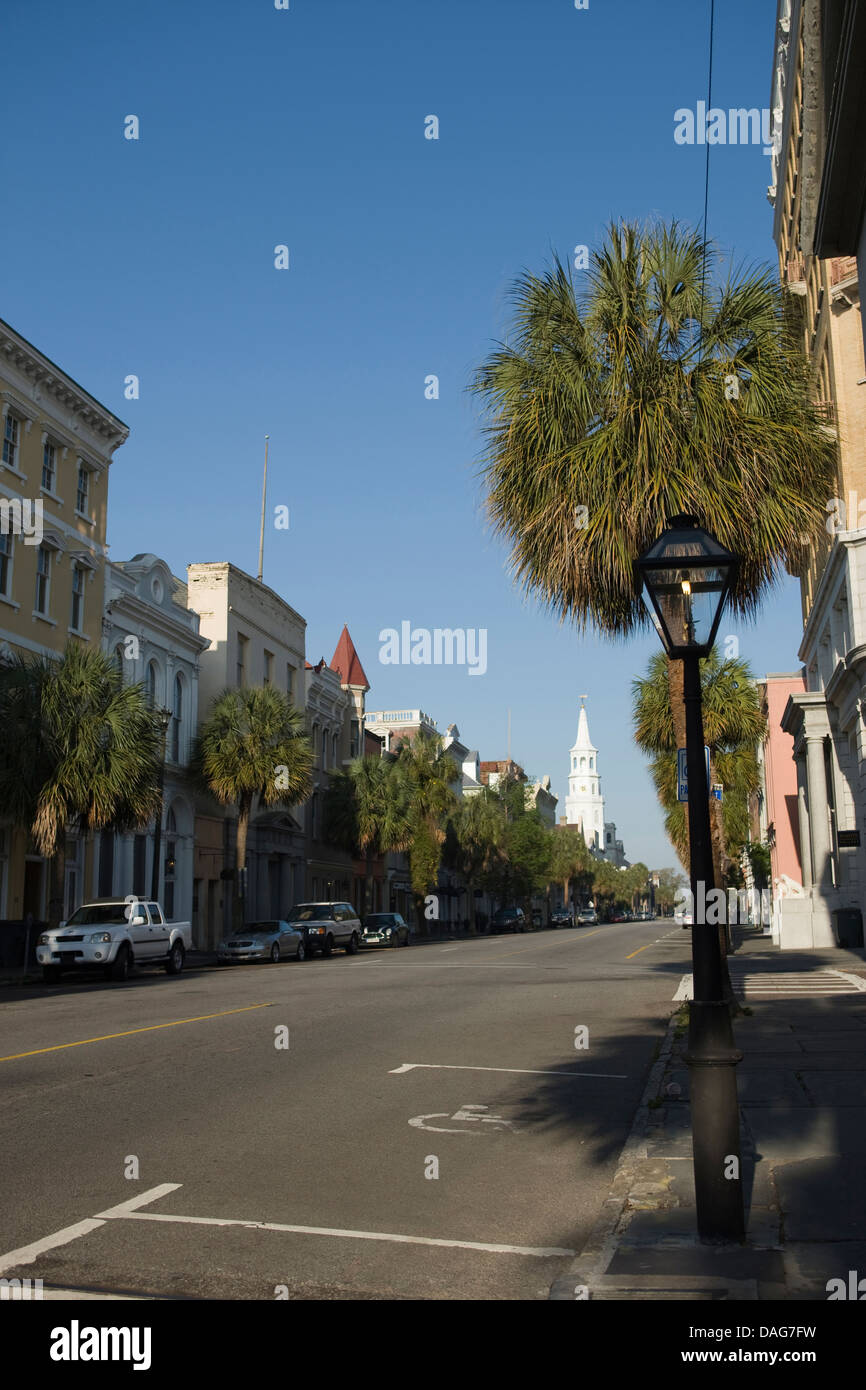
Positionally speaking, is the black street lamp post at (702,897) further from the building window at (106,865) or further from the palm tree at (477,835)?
the palm tree at (477,835)

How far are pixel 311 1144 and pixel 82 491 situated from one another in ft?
104

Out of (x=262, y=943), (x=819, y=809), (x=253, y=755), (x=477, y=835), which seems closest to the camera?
(x=819, y=809)

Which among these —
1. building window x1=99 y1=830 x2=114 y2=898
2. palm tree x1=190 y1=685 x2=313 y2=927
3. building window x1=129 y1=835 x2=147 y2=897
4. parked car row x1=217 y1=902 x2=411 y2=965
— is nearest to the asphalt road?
parked car row x1=217 y1=902 x2=411 y2=965

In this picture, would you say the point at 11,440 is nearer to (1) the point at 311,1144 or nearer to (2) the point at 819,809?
(2) the point at 819,809

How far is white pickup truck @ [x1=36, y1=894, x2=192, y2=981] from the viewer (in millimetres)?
24953

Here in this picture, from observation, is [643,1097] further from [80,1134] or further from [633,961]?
[633,961]

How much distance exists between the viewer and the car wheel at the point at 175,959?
28312 millimetres

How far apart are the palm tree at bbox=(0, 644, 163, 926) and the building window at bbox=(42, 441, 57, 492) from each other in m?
8.55

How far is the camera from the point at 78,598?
120ft

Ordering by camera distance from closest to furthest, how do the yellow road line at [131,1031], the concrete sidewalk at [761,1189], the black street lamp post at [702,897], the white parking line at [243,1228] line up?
the concrete sidewalk at [761,1189] → the black street lamp post at [702,897] → the white parking line at [243,1228] → the yellow road line at [131,1031]

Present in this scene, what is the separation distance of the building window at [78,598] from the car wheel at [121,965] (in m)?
13.0

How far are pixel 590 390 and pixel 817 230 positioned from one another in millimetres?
5225

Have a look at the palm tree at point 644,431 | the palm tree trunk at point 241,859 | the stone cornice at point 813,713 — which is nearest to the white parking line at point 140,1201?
the palm tree at point 644,431

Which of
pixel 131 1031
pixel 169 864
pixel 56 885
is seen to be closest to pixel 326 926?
pixel 169 864
